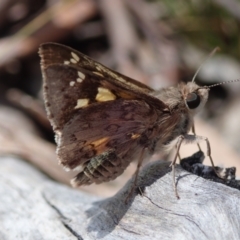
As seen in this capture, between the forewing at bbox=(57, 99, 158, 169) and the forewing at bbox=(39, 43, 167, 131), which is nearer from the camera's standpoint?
the forewing at bbox=(39, 43, 167, 131)

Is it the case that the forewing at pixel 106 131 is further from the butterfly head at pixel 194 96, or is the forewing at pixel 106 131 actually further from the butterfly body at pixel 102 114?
the butterfly head at pixel 194 96

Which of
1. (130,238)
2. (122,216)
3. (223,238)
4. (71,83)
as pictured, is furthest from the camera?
(71,83)

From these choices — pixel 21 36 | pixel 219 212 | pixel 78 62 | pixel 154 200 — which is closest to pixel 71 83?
pixel 78 62

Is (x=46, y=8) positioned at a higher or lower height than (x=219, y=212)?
higher

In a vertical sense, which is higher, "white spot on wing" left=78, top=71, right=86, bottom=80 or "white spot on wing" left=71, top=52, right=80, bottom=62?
"white spot on wing" left=71, top=52, right=80, bottom=62

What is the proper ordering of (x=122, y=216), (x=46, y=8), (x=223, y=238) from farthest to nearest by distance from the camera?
(x=46, y=8)
(x=122, y=216)
(x=223, y=238)

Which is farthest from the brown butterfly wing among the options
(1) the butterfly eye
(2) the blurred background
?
(2) the blurred background

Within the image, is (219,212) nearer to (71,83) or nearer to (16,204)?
(71,83)

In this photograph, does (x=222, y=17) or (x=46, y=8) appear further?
(x=46, y=8)

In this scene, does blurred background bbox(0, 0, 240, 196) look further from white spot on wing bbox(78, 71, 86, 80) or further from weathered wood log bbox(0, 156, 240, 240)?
white spot on wing bbox(78, 71, 86, 80)
